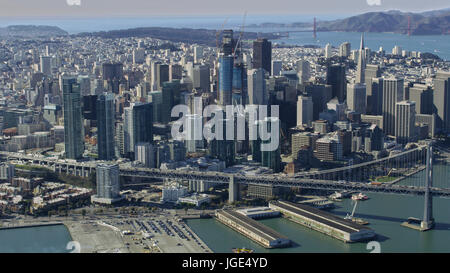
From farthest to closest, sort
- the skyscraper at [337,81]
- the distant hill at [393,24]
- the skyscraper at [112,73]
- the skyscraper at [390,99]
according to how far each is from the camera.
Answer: the skyscraper at [112,73] < the distant hill at [393,24] < the skyscraper at [337,81] < the skyscraper at [390,99]

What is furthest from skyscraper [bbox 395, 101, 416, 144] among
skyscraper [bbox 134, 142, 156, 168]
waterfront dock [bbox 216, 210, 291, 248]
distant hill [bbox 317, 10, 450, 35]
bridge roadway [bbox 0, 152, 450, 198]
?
waterfront dock [bbox 216, 210, 291, 248]

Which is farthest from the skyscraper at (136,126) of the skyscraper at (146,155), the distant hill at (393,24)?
the distant hill at (393,24)

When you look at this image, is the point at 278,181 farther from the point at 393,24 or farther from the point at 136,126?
the point at 393,24

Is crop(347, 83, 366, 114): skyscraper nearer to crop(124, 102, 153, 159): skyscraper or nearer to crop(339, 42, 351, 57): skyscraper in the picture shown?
crop(124, 102, 153, 159): skyscraper

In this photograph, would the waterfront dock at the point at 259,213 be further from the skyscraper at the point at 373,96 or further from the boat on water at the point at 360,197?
the skyscraper at the point at 373,96

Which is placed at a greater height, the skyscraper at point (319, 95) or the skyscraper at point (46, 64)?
the skyscraper at point (46, 64)
